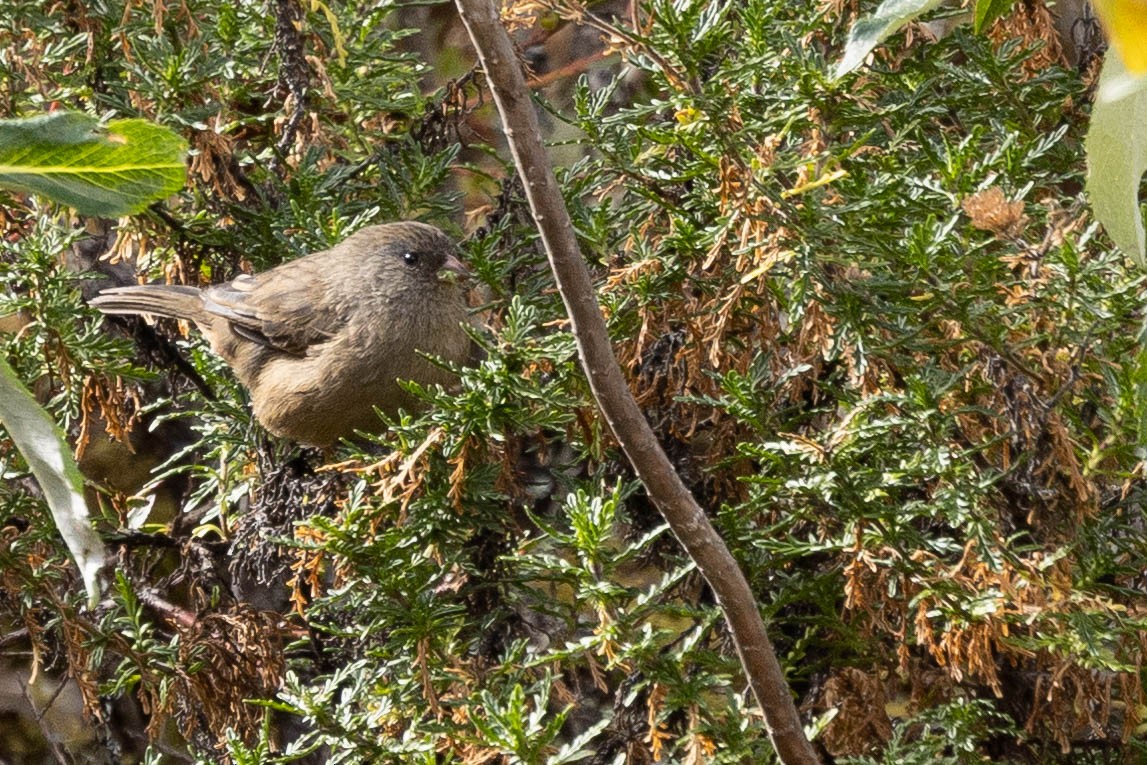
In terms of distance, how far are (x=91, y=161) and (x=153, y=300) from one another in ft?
7.82

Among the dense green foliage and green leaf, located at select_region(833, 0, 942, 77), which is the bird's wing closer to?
the dense green foliage

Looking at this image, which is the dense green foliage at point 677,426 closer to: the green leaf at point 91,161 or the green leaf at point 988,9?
the green leaf at point 988,9

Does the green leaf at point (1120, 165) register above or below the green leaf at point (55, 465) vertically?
below

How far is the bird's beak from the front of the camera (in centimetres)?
381

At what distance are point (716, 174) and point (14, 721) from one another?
10.8 ft

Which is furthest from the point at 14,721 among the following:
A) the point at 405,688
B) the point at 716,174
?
the point at 716,174

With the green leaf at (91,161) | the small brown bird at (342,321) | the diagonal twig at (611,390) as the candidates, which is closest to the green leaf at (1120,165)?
the diagonal twig at (611,390)

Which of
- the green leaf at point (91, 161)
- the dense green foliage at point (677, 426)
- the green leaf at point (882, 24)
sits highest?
the green leaf at point (91, 161)

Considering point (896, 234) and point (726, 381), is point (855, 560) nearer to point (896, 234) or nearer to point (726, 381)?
point (726, 381)

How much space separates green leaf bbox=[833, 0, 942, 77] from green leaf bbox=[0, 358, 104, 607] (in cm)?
79

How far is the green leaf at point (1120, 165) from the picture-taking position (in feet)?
3.52

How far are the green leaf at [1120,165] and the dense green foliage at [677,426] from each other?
1.04 m

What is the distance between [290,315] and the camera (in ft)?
14.1

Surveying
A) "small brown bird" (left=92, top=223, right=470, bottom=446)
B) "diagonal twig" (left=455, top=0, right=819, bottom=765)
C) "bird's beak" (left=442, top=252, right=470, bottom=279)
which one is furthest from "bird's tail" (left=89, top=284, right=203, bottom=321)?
"diagonal twig" (left=455, top=0, right=819, bottom=765)
